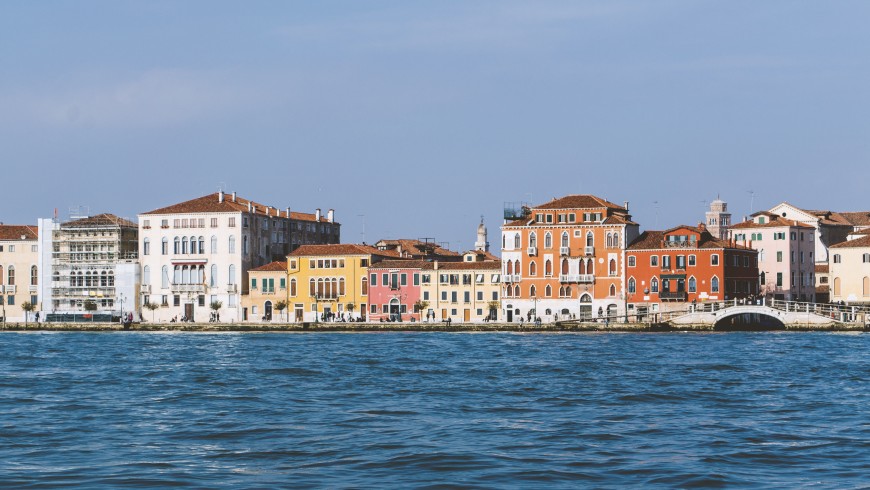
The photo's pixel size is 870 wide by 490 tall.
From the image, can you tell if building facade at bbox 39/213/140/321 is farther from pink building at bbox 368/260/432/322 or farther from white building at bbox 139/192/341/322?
pink building at bbox 368/260/432/322

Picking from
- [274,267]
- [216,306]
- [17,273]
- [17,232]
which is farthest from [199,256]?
[17,232]

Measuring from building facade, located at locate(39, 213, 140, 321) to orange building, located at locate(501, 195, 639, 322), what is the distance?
24590mm

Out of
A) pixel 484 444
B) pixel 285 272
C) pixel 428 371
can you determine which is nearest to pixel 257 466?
pixel 484 444

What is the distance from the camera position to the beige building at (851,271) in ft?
274

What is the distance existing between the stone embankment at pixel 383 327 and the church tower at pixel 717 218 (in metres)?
28.6

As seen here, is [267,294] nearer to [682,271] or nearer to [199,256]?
[199,256]

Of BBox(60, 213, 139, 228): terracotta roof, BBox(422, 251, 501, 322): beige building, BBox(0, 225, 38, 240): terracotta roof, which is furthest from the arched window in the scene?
BBox(0, 225, 38, 240): terracotta roof

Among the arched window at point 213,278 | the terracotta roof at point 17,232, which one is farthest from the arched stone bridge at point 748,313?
the terracotta roof at point 17,232

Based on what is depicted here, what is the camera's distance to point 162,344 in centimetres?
6681

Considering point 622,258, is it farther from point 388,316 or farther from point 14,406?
point 14,406

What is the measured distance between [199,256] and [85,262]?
8.53 metres

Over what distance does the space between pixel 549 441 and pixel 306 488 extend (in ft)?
21.3

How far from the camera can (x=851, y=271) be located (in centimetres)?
8394

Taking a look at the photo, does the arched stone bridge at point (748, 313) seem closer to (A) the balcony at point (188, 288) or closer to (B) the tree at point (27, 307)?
(A) the balcony at point (188, 288)
